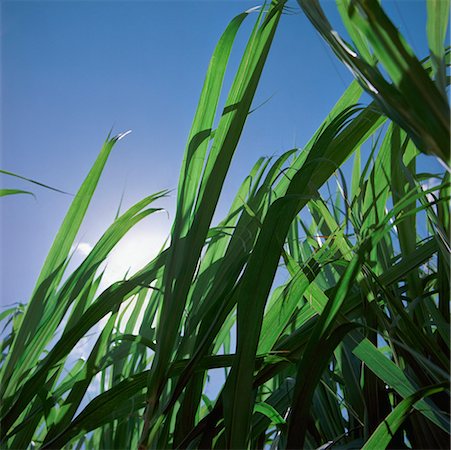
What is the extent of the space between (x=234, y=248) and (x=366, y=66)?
238 millimetres

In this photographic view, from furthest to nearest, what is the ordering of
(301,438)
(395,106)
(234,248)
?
(234,248)
(301,438)
(395,106)

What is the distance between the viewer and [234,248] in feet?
1.46

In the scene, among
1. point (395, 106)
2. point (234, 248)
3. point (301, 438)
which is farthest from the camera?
point (234, 248)

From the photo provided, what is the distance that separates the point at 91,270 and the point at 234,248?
148mm

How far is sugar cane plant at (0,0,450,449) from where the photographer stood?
0.32 metres

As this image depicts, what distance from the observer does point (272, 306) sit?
45cm

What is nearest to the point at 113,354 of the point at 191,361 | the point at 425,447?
the point at 191,361

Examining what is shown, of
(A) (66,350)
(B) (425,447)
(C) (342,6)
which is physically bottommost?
(B) (425,447)

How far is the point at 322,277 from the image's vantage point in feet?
1.78

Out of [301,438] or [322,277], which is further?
[322,277]

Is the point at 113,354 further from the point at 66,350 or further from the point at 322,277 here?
the point at 322,277

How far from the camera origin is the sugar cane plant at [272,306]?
0.32 metres

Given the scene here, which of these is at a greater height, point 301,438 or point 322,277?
point 322,277

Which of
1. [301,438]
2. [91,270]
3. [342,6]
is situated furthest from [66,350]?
[342,6]
